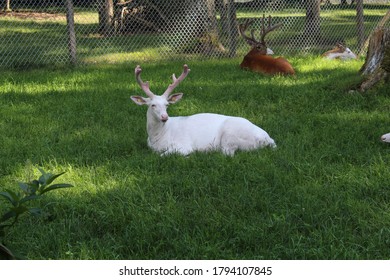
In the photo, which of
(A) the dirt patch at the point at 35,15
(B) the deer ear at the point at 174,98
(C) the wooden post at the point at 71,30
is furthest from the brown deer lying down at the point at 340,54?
(A) the dirt patch at the point at 35,15

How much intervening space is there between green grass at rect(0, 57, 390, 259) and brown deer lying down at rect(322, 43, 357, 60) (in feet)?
9.46

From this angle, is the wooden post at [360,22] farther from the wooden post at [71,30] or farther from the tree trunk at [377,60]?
the wooden post at [71,30]

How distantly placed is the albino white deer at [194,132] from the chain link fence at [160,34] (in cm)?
491

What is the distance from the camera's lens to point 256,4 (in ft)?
48.1

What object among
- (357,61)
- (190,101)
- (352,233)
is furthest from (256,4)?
(352,233)

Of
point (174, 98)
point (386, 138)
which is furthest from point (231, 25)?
point (386, 138)

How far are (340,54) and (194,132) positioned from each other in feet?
20.4

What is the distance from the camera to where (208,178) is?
4.60 metres

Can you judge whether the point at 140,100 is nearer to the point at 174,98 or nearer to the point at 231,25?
the point at 174,98

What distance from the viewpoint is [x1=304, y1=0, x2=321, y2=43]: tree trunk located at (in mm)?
12938

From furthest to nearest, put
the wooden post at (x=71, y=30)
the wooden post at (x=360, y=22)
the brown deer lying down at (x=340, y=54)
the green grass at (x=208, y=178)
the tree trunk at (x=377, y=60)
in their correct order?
the wooden post at (x=360, y=22)
the brown deer lying down at (x=340, y=54)
the wooden post at (x=71, y=30)
the tree trunk at (x=377, y=60)
the green grass at (x=208, y=178)

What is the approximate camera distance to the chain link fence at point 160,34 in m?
11.1

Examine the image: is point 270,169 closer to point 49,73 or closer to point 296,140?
point 296,140
